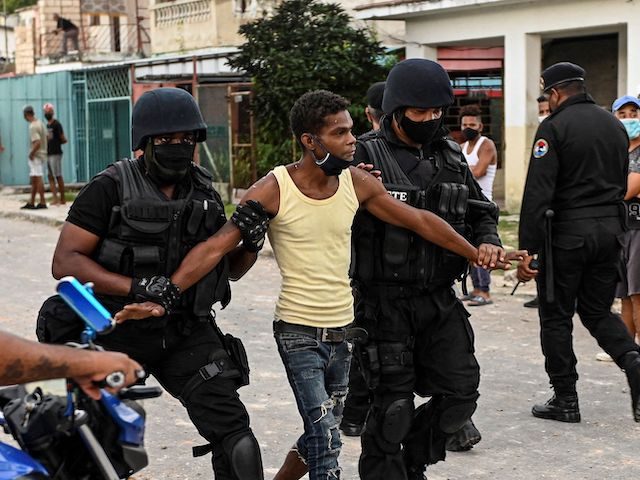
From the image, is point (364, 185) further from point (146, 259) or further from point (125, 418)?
point (125, 418)

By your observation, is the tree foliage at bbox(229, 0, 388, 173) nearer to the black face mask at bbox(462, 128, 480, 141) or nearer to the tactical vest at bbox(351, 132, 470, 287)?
the black face mask at bbox(462, 128, 480, 141)

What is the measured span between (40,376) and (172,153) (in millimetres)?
1735

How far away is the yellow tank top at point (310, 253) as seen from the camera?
14.1 feet

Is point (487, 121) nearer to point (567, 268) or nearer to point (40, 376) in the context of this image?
point (567, 268)

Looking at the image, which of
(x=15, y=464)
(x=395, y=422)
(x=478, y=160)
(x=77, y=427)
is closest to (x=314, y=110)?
(x=395, y=422)

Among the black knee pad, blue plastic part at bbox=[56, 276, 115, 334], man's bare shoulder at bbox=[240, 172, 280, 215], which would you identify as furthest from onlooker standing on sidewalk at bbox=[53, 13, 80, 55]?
blue plastic part at bbox=[56, 276, 115, 334]

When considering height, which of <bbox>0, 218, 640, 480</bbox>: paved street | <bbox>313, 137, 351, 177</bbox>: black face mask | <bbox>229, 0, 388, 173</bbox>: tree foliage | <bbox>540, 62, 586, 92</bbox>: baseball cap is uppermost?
<bbox>229, 0, 388, 173</bbox>: tree foliage

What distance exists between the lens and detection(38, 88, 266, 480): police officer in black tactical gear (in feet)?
13.4

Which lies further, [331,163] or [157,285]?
[331,163]

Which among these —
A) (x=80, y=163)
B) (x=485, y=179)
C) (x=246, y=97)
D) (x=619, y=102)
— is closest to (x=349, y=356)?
(x=619, y=102)

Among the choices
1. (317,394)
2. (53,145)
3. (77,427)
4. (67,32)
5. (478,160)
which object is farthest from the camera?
(67,32)

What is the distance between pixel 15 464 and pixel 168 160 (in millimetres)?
1854

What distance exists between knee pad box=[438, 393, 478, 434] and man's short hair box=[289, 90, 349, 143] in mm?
1302

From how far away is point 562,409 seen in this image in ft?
20.6
